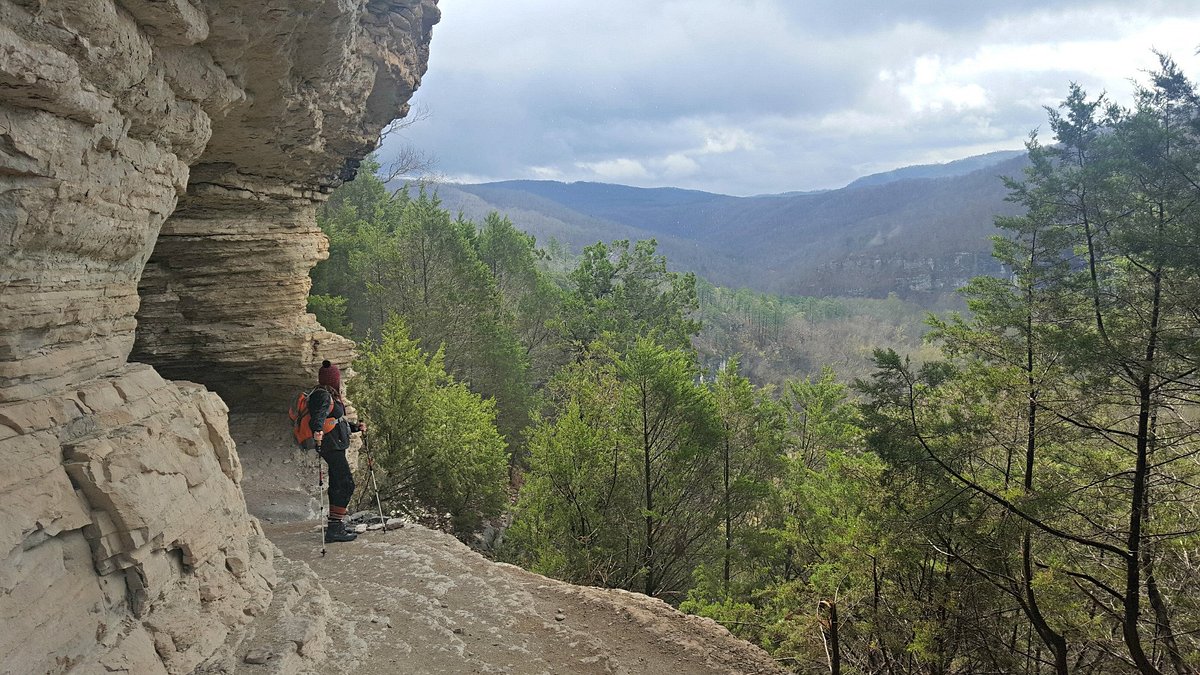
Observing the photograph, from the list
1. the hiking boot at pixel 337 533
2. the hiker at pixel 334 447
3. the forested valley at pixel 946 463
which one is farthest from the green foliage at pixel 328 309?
the hiking boot at pixel 337 533

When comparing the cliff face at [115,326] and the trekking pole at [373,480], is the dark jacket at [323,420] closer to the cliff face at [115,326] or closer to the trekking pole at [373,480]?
the trekking pole at [373,480]

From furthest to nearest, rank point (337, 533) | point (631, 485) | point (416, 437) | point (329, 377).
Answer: point (631, 485) → point (416, 437) → point (329, 377) → point (337, 533)

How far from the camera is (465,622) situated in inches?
279

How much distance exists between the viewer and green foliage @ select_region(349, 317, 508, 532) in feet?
46.3

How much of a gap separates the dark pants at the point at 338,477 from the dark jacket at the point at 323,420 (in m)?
0.08

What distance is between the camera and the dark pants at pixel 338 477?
8.41 metres

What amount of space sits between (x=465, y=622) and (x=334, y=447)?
2859 millimetres

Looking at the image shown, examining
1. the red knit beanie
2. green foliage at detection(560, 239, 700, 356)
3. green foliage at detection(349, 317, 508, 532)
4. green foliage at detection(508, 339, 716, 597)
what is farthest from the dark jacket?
green foliage at detection(560, 239, 700, 356)

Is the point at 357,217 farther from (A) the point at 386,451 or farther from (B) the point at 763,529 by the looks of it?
(B) the point at 763,529

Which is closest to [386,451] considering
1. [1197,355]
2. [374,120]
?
[374,120]

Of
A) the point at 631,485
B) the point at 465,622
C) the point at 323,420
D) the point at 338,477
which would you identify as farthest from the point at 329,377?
the point at 631,485

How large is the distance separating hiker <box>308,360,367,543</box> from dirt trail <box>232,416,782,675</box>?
0.29m

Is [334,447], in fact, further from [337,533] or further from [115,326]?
[115,326]

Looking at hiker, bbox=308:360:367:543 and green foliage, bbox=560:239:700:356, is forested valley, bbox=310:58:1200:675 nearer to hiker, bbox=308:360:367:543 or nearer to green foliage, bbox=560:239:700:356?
hiker, bbox=308:360:367:543
